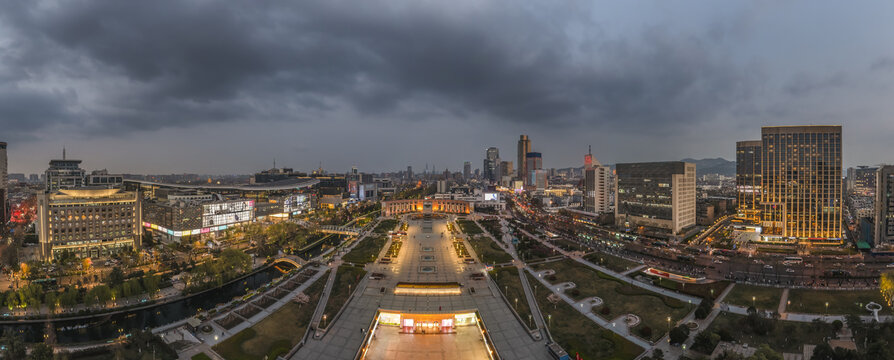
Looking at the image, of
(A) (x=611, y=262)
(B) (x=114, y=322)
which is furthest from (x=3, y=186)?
(A) (x=611, y=262)

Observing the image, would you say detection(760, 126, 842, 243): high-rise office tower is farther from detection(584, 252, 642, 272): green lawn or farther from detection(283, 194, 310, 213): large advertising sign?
detection(283, 194, 310, 213): large advertising sign

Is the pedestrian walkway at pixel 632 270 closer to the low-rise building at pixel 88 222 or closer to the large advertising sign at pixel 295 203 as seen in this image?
the low-rise building at pixel 88 222

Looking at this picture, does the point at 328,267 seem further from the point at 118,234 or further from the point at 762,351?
the point at 762,351

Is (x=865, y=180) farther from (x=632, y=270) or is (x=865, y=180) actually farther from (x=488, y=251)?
(x=488, y=251)

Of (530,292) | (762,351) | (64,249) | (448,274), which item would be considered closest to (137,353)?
(448,274)

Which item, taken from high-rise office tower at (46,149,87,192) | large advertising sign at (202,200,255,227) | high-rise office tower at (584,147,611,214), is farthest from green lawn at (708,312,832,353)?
high-rise office tower at (46,149,87,192)
